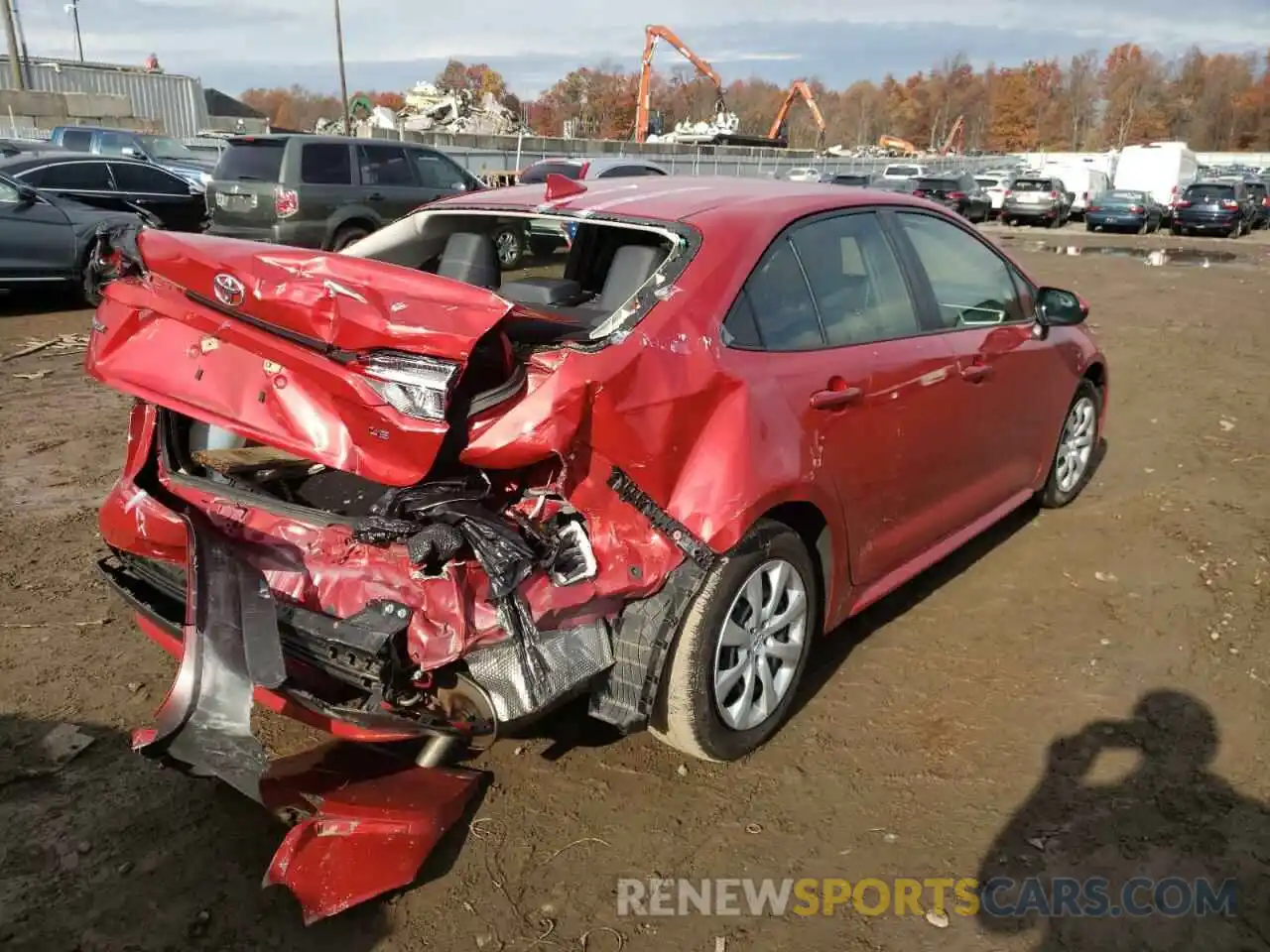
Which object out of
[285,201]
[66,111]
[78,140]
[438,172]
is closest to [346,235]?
[285,201]

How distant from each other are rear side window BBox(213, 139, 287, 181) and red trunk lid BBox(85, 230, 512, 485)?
964cm

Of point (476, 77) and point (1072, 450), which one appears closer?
point (1072, 450)

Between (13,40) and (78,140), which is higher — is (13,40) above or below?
above

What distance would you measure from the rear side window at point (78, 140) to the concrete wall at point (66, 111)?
12847mm

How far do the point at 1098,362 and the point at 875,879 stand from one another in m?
3.66

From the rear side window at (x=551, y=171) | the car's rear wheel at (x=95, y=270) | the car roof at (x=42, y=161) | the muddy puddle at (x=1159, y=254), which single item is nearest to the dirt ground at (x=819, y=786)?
the car's rear wheel at (x=95, y=270)

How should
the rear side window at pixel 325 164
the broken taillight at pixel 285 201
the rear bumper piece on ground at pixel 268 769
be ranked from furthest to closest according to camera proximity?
1. the rear side window at pixel 325 164
2. the broken taillight at pixel 285 201
3. the rear bumper piece on ground at pixel 268 769

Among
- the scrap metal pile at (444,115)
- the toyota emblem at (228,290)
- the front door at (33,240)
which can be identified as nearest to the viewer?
the toyota emblem at (228,290)

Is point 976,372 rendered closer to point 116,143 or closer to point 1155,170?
point 116,143

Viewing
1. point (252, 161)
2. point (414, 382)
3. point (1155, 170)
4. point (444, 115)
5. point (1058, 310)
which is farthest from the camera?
point (444, 115)

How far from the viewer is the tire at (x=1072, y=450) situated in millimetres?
5031

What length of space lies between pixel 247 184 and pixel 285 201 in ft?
1.86

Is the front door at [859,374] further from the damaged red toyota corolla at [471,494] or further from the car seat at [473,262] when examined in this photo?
the car seat at [473,262]

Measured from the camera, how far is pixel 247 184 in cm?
1136
